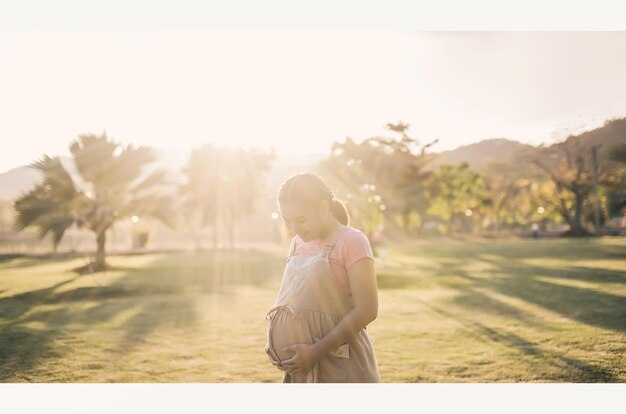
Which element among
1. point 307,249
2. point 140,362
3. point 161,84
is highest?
point 161,84

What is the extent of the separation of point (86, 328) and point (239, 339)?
5.38 feet

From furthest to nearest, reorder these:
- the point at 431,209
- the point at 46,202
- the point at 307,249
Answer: the point at 431,209 < the point at 46,202 < the point at 307,249

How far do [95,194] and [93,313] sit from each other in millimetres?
2627

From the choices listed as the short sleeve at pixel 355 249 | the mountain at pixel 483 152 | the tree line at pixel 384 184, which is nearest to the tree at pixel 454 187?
the tree line at pixel 384 184

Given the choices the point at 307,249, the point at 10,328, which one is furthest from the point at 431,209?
the point at 307,249

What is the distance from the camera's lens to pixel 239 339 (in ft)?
15.6

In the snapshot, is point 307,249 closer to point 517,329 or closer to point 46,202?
point 517,329

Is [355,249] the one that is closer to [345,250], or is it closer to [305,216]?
[345,250]

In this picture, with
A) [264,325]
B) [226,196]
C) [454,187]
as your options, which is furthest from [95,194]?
[226,196]

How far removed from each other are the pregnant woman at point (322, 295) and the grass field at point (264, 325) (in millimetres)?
1931

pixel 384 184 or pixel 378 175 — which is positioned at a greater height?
pixel 378 175

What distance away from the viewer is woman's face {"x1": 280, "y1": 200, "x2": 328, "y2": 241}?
1.81 metres

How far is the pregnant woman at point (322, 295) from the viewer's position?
1.69 metres

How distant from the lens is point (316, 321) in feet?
6.10
